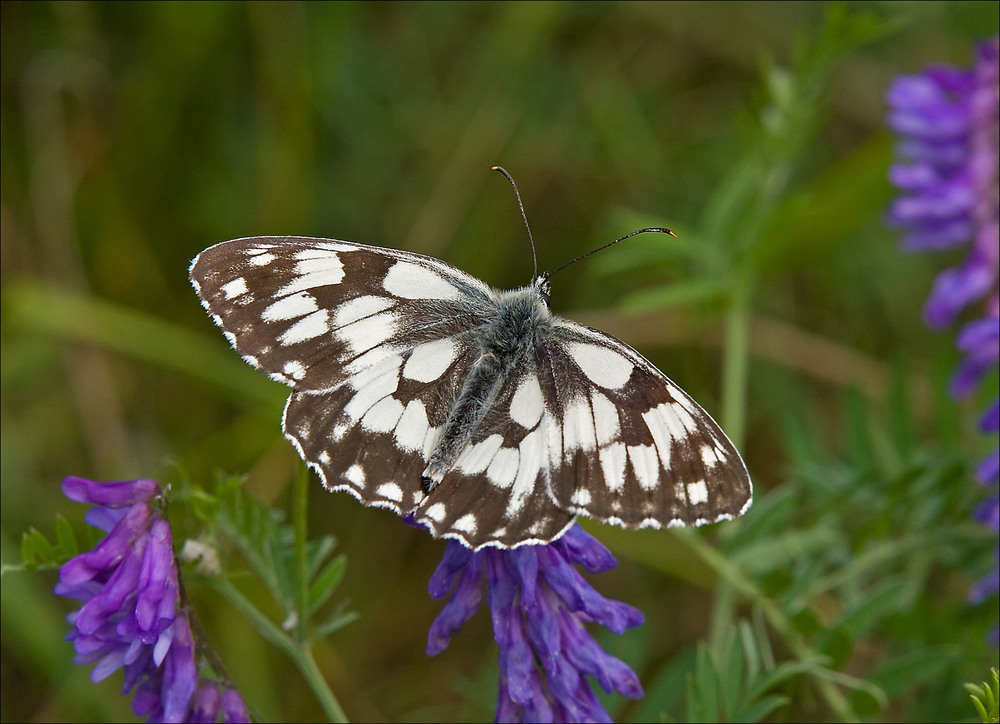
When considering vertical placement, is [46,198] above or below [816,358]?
above

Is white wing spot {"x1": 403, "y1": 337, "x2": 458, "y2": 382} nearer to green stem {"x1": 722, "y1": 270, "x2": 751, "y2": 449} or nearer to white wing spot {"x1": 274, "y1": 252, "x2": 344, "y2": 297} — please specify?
white wing spot {"x1": 274, "y1": 252, "x2": 344, "y2": 297}

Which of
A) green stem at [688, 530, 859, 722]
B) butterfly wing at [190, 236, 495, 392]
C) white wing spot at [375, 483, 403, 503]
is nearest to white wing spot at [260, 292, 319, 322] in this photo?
butterfly wing at [190, 236, 495, 392]

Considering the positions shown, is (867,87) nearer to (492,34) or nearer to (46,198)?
(492,34)

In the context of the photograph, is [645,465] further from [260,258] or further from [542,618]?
[260,258]

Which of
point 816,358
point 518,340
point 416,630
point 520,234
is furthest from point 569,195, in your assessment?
point 518,340

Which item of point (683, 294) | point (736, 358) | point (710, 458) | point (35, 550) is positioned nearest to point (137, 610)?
point (35, 550)

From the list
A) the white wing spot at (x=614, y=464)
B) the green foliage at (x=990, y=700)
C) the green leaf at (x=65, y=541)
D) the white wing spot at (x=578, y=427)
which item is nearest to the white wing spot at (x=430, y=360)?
→ the white wing spot at (x=578, y=427)
